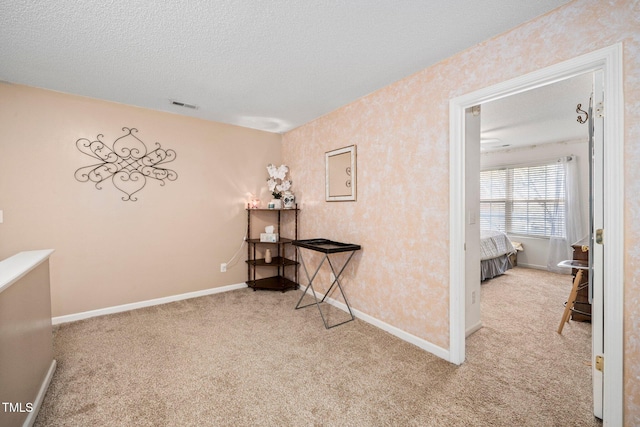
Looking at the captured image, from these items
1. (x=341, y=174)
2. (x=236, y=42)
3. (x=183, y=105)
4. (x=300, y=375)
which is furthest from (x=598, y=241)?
(x=183, y=105)

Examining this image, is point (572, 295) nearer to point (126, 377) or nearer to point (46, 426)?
point (126, 377)

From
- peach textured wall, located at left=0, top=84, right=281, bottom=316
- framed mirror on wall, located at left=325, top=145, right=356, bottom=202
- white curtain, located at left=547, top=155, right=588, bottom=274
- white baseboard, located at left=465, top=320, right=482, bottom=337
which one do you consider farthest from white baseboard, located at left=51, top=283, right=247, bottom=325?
white curtain, located at left=547, top=155, right=588, bottom=274

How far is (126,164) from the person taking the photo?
3.04 m

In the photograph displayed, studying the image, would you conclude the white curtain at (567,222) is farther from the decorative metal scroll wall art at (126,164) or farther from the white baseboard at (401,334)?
the decorative metal scroll wall art at (126,164)

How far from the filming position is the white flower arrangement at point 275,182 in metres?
4.01

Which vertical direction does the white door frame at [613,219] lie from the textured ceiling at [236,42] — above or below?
below

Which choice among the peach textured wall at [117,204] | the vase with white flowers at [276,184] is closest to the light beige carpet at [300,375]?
the peach textured wall at [117,204]

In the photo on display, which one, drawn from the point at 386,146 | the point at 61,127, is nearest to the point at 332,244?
the point at 386,146

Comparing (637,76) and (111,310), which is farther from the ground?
(637,76)

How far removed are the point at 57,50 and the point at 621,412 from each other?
161 inches

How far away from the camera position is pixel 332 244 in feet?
9.91

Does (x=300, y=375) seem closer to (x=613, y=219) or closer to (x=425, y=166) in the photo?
(x=425, y=166)

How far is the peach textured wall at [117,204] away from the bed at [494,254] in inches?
144

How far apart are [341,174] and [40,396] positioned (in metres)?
2.88
